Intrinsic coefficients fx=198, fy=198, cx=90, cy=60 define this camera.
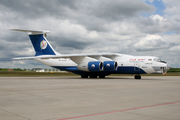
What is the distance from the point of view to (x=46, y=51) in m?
31.9

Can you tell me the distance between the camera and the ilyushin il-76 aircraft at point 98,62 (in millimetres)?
25766

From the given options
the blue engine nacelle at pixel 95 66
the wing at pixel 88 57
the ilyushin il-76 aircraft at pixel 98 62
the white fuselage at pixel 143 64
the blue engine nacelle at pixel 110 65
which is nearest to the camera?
the white fuselage at pixel 143 64

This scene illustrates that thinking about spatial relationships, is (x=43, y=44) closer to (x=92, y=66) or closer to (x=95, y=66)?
(x=92, y=66)

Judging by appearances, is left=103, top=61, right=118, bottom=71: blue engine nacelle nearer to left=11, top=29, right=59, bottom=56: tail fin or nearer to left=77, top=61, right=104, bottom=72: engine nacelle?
left=77, top=61, right=104, bottom=72: engine nacelle

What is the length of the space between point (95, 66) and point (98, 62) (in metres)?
0.73

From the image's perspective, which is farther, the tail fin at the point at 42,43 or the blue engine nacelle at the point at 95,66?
the tail fin at the point at 42,43

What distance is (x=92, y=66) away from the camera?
27.3 m

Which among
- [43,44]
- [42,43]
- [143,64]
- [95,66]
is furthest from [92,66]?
[42,43]

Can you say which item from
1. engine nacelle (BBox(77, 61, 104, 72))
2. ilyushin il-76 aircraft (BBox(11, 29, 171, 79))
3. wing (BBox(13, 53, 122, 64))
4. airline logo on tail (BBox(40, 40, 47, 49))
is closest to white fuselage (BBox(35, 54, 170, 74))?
ilyushin il-76 aircraft (BBox(11, 29, 171, 79))

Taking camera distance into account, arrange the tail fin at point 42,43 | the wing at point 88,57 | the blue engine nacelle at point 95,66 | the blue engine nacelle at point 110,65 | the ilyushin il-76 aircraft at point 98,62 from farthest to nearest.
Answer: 1. the tail fin at point 42,43
2. the wing at point 88,57
3. the blue engine nacelle at point 95,66
4. the blue engine nacelle at point 110,65
5. the ilyushin il-76 aircraft at point 98,62

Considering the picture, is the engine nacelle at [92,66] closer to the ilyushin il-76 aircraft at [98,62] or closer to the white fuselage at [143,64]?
the ilyushin il-76 aircraft at [98,62]

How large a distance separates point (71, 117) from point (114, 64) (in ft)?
71.1

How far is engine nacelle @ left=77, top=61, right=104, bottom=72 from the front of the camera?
88.7 feet

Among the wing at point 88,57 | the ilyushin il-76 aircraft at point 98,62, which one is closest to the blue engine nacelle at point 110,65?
the ilyushin il-76 aircraft at point 98,62
